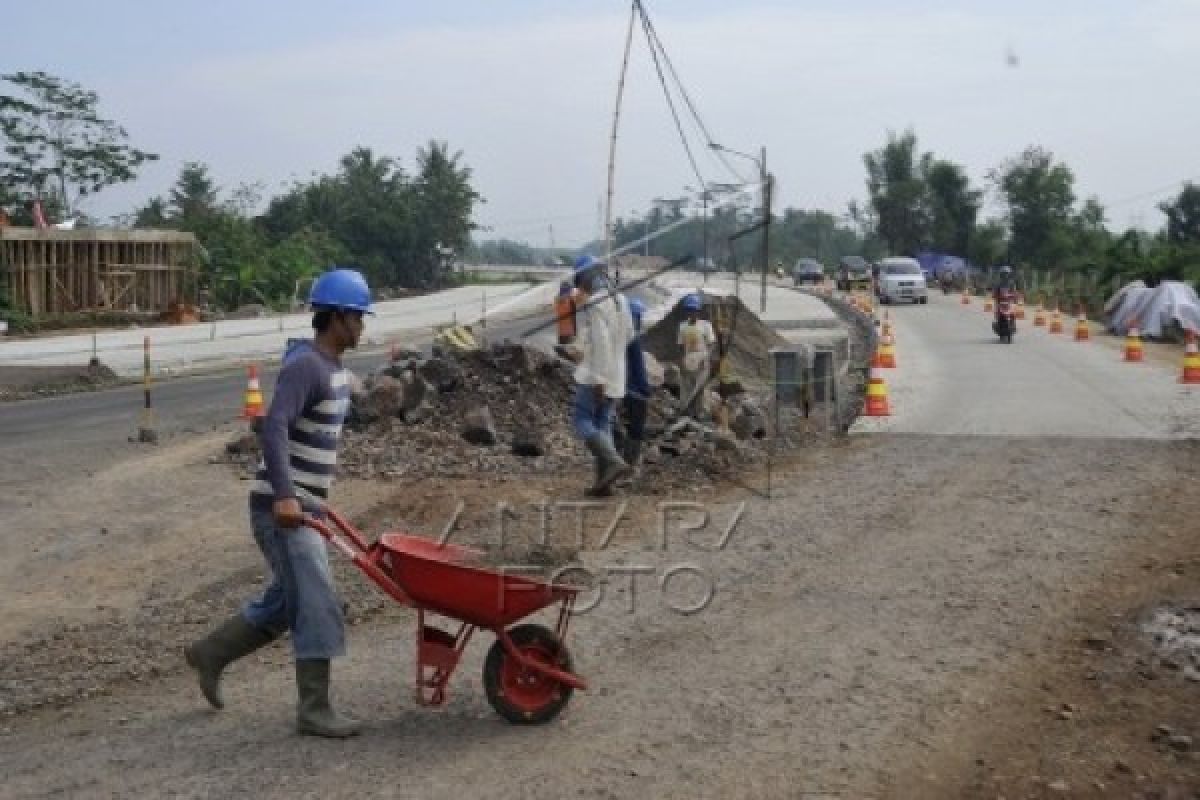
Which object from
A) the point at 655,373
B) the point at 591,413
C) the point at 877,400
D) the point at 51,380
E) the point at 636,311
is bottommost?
the point at 51,380

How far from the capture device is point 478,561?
20.8 feet

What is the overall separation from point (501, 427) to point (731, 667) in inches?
305

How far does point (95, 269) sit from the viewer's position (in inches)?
1555

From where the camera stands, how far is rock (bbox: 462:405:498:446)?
13258mm

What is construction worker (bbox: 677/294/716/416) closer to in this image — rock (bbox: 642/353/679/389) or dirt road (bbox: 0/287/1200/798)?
rock (bbox: 642/353/679/389)

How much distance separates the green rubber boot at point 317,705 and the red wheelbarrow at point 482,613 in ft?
1.18

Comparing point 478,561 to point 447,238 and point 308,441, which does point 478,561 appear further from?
point 447,238

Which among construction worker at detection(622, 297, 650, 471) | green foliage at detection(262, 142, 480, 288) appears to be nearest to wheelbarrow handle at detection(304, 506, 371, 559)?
construction worker at detection(622, 297, 650, 471)

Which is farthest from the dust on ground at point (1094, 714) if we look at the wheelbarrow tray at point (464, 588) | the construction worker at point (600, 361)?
the construction worker at point (600, 361)

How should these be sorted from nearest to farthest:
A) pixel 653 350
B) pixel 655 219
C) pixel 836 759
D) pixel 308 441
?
pixel 836 759
pixel 308 441
pixel 655 219
pixel 653 350

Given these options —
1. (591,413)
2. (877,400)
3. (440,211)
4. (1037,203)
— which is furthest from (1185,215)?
(591,413)

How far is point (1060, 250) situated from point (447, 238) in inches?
1209

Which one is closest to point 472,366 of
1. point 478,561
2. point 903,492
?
point 903,492

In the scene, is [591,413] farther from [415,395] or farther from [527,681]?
[527,681]
